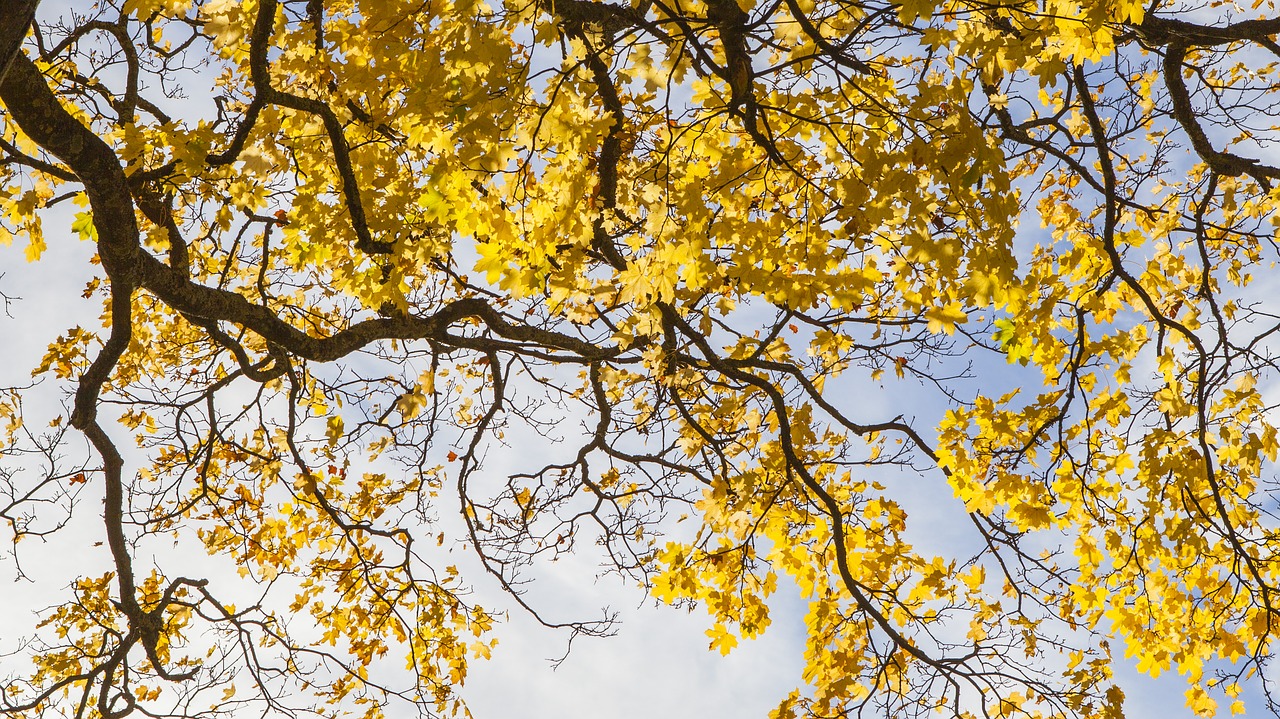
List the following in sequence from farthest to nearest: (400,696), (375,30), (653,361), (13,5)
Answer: (400,696) → (653,361) → (375,30) → (13,5)

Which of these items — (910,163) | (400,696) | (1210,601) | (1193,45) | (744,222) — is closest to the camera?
(910,163)

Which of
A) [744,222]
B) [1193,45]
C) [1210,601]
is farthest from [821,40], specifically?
[1210,601]

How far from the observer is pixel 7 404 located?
6.25 meters

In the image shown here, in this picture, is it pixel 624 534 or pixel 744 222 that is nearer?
pixel 744 222

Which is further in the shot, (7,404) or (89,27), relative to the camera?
(7,404)

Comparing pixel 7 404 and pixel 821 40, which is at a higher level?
pixel 7 404

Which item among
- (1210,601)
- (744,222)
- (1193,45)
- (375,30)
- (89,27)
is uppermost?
(89,27)

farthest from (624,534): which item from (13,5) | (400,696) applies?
(13,5)

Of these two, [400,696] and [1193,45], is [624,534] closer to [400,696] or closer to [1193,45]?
[400,696]

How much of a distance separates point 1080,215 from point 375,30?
536cm

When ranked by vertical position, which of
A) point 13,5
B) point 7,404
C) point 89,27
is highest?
point 89,27

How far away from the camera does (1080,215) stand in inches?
239

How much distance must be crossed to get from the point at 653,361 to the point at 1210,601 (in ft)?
13.8

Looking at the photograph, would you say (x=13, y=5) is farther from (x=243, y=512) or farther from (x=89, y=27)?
(x=243, y=512)
